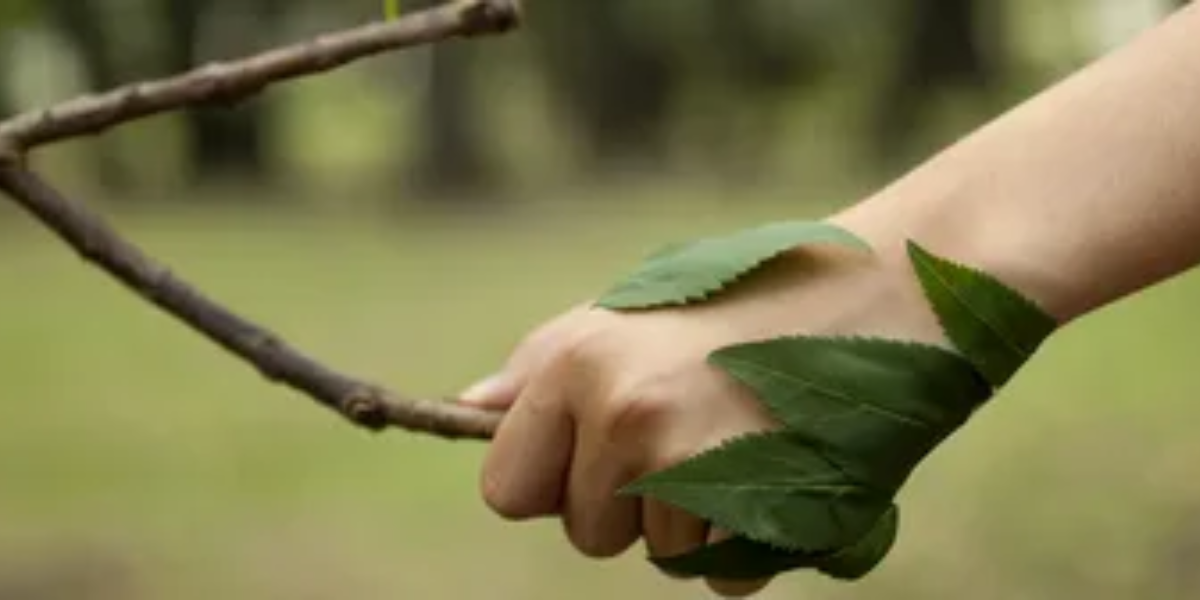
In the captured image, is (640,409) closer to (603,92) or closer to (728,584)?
(728,584)

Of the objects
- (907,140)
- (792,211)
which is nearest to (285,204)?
(907,140)

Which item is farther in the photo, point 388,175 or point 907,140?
point 388,175

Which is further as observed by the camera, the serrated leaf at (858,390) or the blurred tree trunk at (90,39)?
the blurred tree trunk at (90,39)

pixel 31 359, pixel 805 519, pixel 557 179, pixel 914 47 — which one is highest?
pixel 805 519

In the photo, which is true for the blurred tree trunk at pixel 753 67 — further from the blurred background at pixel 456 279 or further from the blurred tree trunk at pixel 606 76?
the blurred tree trunk at pixel 606 76

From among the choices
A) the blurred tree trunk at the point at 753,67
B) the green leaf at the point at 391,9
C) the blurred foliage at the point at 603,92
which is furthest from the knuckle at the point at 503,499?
the blurred tree trunk at the point at 753,67

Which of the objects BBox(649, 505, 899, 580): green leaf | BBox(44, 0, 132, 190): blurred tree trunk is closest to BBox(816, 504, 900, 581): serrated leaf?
BBox(649, 505, 899, 580): green leaf

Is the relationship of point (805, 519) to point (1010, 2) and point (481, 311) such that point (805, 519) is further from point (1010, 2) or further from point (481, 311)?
point (1010, 2)
